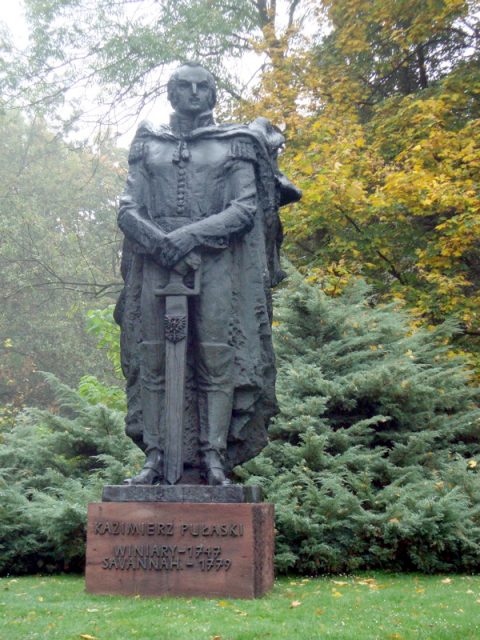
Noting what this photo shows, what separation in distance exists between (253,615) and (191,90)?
3.84 meters

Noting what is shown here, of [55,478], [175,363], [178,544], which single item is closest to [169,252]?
[175,363]

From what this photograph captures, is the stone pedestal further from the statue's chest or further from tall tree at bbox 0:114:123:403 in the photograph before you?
tall tree at bbox 0:114:123:403

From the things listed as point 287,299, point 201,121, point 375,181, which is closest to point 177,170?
point 201,121

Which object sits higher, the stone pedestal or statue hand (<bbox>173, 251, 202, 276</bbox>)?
statue hand (<bbox>173, 251, 202, 276</bbox>)

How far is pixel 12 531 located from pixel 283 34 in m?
12.3

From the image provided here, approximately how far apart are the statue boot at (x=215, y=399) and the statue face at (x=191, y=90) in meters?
1.88

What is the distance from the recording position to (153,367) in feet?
20.3

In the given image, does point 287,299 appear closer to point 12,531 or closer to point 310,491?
point 310,491

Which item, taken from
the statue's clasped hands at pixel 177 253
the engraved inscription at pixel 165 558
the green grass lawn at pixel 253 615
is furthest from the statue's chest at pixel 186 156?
the green grass lawn at pixel 253 615

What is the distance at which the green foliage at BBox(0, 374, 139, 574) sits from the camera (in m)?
7.88

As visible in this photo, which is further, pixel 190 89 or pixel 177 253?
pixel 190 89

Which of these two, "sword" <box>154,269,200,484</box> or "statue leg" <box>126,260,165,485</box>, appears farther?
"statue leg" <box>126,260,165,485</box>

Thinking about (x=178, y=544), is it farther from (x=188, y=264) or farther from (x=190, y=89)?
(x=190, y=89)

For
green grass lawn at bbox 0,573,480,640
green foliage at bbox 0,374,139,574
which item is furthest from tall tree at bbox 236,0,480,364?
green grass lawn at bbox 0,573,480,640
